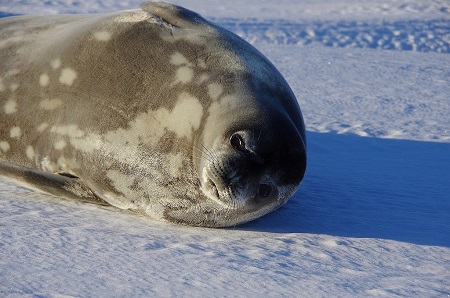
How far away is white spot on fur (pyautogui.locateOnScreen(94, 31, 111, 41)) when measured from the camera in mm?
3375

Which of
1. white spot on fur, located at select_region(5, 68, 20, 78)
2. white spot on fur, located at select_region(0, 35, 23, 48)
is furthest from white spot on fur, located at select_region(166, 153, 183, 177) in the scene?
white spot on fur, located at select_region(0, 35, 23, 48)

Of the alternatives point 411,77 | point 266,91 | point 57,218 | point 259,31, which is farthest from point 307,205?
point 259,31

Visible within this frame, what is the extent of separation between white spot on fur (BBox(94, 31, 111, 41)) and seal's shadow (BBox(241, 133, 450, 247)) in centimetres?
93

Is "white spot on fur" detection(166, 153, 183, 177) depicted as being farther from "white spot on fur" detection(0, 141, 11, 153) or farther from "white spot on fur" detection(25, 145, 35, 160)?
"white spot on fur" detection(0, 141, 11, 153)

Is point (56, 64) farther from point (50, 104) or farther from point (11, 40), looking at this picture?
point (11, 40)

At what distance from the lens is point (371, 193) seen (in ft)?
11.5

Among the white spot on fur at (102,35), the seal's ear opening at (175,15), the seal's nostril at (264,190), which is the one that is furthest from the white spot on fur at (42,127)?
the seal's nostril at (264,190)

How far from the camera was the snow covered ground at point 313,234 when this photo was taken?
2.37m

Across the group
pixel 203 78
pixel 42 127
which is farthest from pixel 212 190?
pixel 42 127

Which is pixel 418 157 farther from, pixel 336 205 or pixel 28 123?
pixel 28 123

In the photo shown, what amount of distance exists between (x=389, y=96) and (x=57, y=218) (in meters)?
3.26

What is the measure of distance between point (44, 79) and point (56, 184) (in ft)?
1.54

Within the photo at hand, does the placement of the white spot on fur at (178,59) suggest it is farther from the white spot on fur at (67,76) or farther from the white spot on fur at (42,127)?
the white spot on fur at (42,127)

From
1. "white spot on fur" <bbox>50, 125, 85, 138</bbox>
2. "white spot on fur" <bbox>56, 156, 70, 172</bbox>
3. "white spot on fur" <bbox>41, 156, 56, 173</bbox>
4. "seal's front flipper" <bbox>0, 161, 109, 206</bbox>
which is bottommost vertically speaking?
"seal's front flipper" <bbox>0, 161, 109, 206</bbox>
